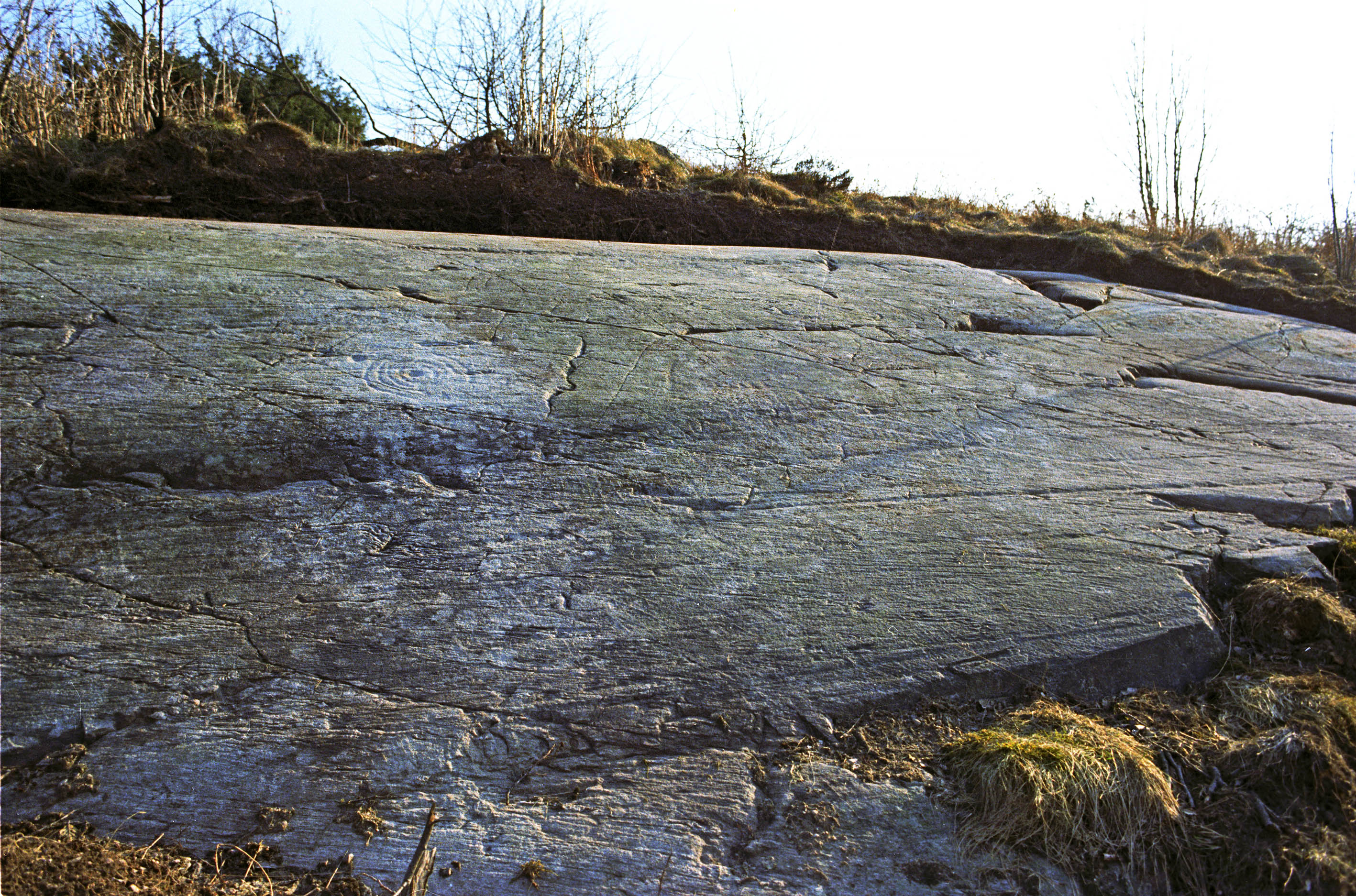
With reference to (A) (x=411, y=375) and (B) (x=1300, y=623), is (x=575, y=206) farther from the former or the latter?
(B) (x=1300, y=623)

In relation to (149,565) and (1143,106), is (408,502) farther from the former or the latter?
(1143,106)

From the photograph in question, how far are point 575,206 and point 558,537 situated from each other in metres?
4.12

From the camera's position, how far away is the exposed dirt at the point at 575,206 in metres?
5.77

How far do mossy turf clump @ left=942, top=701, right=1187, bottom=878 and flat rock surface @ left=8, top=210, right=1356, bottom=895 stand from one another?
163mm

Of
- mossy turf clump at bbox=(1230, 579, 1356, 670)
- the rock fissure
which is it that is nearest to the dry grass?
mossy turf clump at bbox=(1230, 579, 1356, 670)

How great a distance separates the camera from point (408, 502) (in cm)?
317

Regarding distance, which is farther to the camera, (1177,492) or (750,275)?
(750,275)

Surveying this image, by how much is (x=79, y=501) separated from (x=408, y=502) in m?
1.16

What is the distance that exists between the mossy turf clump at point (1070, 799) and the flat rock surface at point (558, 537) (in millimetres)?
163

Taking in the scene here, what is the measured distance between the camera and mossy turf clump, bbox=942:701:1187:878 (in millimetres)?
2371

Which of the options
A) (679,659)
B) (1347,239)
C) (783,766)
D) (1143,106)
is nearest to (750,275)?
(679,659)

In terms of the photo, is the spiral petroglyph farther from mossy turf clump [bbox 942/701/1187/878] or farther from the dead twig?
mossy turf clump [bbox 942/701/1187/878]

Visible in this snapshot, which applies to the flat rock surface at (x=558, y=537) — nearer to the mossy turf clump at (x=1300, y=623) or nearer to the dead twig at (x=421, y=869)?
the dead twig at (x=421, y=869)

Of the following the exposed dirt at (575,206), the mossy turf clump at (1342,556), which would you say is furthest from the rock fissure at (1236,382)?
the exposed dirt at (575,206)
